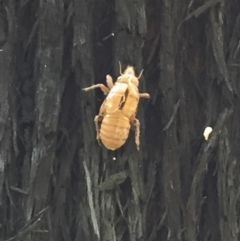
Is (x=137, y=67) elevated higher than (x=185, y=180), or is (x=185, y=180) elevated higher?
(x=137, y=67)

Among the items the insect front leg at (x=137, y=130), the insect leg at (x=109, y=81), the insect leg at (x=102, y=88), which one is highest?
the insect leg at (x=109, y=81)

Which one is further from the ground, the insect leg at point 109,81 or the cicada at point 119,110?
the insect leg at point 109,81

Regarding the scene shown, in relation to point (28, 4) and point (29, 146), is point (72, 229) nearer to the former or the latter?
point (29, 146)

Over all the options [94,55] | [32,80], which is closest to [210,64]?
[94,55]

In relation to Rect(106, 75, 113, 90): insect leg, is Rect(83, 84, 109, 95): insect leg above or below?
below

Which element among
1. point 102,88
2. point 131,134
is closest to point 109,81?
point 102,88
